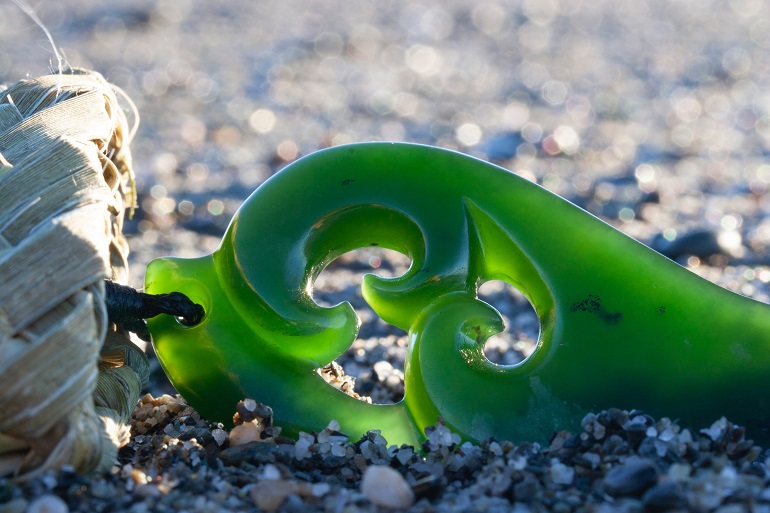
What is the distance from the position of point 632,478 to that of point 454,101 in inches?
224

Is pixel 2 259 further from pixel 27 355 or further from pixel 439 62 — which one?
pixel 439 62

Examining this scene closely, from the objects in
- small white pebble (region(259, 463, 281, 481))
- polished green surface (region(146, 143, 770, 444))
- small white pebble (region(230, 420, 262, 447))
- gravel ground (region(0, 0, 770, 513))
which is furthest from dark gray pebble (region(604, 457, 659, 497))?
small white pebble (region(230, 420, 262, 447))

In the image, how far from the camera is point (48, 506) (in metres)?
1.58

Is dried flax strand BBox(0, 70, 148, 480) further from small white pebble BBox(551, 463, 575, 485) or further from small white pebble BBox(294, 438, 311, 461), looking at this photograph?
small white pebble BBox(551, 463, 575, 485)

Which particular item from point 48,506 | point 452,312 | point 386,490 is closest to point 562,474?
point 386,490

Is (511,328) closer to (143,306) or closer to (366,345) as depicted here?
(366,345)

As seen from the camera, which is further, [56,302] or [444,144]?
[444,144]

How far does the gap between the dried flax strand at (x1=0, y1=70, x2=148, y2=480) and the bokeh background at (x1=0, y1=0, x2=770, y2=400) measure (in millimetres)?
1091

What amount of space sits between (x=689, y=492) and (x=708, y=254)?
2.76 metres

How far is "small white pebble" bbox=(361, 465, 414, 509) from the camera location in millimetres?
1685

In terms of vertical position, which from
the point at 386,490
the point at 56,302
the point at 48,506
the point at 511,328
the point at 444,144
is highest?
the point at 444,144

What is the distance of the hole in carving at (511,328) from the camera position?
3.04 m

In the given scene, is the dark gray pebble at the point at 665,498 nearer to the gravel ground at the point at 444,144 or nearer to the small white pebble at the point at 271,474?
the gravel ground at the point at 444,144

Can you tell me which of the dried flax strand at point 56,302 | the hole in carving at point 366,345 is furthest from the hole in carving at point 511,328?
the dried flax strand at point 56,302
